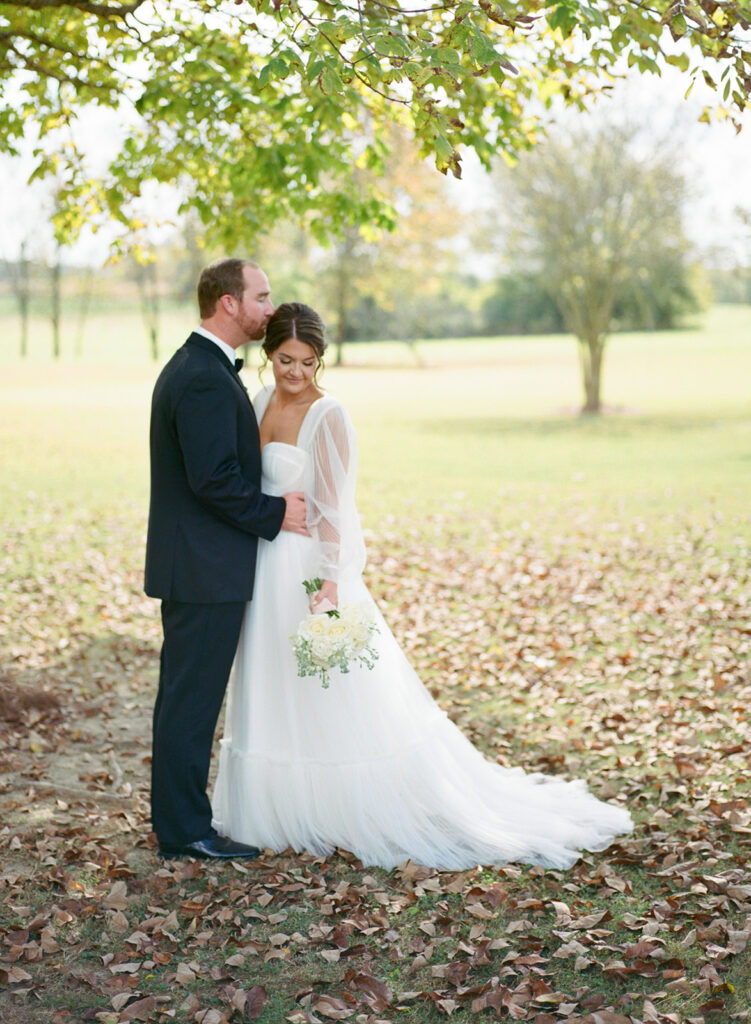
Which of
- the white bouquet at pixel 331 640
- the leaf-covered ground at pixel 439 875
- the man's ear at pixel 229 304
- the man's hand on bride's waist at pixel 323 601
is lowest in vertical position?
the leaf-covered ground at pixel 439 875

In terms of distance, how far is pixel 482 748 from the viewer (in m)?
7.32

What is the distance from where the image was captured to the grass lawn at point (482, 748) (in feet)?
14.2

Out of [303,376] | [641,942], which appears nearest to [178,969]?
[641,942]

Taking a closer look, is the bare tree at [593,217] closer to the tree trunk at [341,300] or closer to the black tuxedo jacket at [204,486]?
the tree trunk at [341,300]

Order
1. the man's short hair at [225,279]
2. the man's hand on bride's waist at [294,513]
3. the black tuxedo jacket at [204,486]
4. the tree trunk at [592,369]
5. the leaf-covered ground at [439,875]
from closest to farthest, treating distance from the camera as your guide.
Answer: the leaf-covered ground at [439,875] < the black tuxedo jacket at [204,486] < the man's short hair at [225,279] < the man's hand on bride's waist at [294,513] < the tree trunk at [592,369]

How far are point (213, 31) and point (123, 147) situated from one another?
1.86m

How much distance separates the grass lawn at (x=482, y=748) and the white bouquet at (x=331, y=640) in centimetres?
108

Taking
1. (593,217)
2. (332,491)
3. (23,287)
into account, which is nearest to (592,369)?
(593,217)

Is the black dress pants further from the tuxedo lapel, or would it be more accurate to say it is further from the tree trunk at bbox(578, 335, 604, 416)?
the tree trunk at bbox(578, 335, 604, 416)

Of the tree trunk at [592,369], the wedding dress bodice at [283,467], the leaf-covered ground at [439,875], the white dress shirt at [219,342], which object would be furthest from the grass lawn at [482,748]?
the tree trunk at [592,369]

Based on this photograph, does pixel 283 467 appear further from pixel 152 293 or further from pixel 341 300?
pixel 152 293

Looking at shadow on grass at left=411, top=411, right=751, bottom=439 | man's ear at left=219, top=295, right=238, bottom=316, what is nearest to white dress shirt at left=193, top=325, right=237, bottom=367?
man's ear at left=219, top=295, right=238, bottom=316

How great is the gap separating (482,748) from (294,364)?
3.36m

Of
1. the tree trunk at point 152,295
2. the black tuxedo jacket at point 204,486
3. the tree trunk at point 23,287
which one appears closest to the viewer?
the black tuxedo jacket at point 204,486
